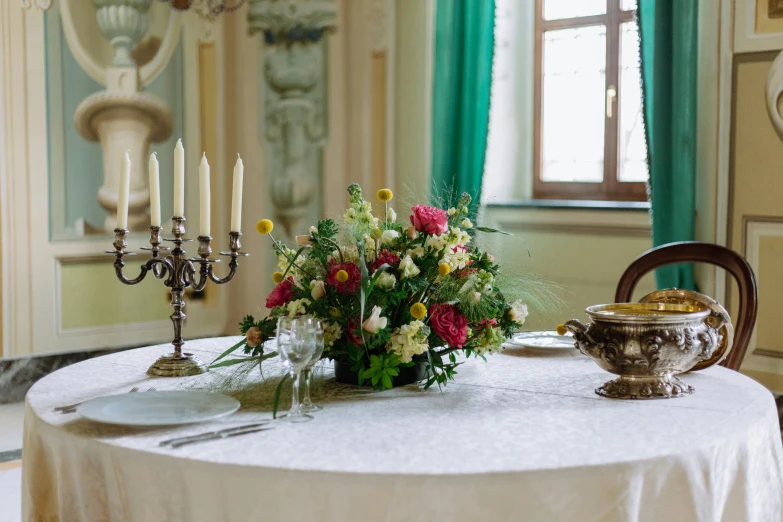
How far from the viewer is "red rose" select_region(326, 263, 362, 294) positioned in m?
1.75

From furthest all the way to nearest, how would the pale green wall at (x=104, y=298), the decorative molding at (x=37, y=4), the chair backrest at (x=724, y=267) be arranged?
the pale green wall at (x=104, y=298) < the decorative molding at (x=37, y=4) < the chair backrest at (x=724, y=267)

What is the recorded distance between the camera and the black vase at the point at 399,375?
187cm

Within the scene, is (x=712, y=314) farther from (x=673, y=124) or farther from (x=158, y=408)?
(x=673, y=124)

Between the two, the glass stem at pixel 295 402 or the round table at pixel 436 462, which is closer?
the round table at pixel 436 462

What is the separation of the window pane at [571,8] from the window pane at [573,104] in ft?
0.24

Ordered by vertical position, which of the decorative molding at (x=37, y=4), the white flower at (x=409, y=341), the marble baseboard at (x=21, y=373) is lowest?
the marble baseboard at (x=21, y=373)

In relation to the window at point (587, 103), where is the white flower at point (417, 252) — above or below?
below

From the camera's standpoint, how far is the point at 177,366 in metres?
1.98

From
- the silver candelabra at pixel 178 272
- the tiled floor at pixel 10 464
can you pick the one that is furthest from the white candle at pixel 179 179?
the tiled floor at pixel 10 464

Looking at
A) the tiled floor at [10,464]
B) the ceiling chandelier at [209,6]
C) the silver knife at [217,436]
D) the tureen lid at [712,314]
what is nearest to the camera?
the silver knife at [217,436]

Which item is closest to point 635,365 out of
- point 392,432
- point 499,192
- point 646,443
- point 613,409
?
point 613,409

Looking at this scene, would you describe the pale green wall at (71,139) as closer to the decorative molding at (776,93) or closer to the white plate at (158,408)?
the decorative molding at (776,93)

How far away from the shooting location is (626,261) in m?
4.20

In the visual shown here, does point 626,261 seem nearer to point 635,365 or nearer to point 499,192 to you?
point 499,192
